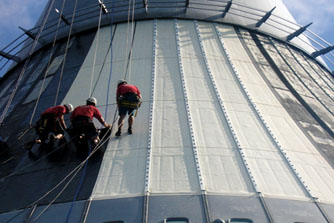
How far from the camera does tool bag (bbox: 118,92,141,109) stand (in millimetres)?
6465

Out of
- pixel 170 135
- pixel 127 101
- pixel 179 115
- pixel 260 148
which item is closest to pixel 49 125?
pixel 127 101

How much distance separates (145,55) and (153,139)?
3.46 meters

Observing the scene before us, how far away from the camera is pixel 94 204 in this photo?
5.01 m

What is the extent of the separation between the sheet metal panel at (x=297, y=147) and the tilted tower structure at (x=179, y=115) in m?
0.03

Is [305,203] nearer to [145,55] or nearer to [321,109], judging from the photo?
[321,109]

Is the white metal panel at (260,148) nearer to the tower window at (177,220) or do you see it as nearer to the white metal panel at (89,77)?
the tower window at (177,220)

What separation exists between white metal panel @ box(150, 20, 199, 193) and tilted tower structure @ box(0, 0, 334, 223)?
0.08ft

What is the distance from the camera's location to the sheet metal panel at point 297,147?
576cm

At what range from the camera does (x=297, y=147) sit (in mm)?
6676

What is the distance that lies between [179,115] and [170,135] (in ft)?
2.29

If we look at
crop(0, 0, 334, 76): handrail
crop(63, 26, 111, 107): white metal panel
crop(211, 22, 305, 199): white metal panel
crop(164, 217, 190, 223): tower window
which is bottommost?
crop(164, 217, 190, 223): tower window

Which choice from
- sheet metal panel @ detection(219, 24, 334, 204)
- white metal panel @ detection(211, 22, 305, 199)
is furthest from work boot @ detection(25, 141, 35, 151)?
sheet metal panel @ detection(219, 24, 334, 204)

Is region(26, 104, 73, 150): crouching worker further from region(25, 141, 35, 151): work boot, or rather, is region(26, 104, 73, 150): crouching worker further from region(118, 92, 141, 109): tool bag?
region(118, 92, 141, 109): tool bag

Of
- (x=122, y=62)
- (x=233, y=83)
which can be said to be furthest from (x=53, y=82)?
(x=233, y=83)
